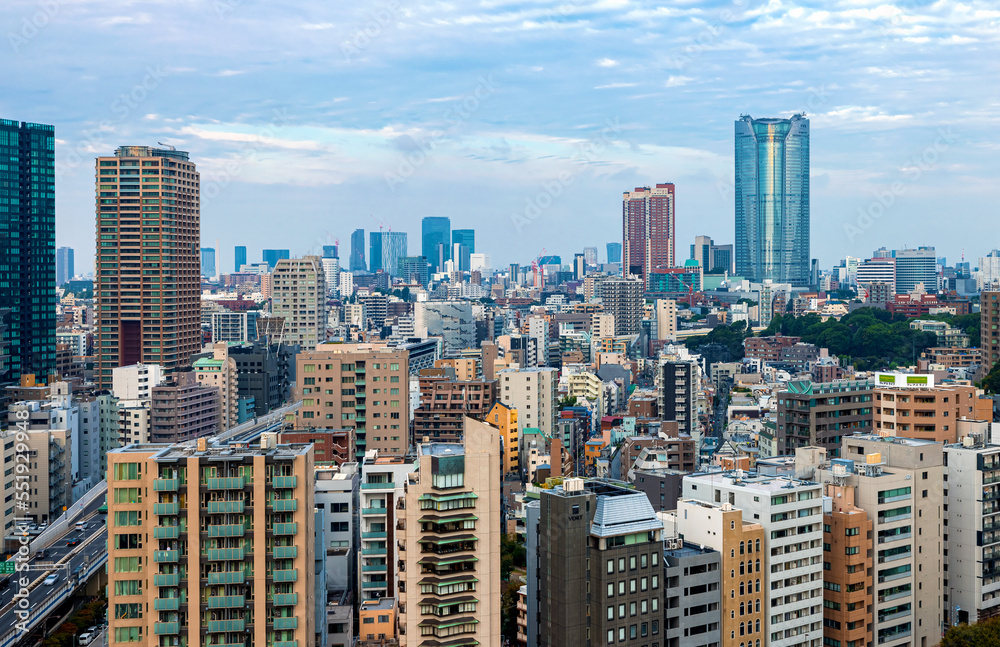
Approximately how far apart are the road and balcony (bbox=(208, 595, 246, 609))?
874 centimetres

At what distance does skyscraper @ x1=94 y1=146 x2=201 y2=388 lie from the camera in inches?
2163

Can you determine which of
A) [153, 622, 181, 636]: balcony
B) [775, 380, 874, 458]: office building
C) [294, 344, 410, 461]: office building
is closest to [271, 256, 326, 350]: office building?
[294, 344, 410, 461]: office building

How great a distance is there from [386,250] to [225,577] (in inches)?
6057

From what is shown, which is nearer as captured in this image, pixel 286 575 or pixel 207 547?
pixel 207 547

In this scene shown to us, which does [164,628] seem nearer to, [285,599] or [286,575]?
[285,599]

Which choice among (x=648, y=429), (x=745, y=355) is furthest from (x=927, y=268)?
(x=648, y=429)

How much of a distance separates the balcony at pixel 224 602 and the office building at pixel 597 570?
5.10 m

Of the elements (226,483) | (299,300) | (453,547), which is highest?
(299,300)

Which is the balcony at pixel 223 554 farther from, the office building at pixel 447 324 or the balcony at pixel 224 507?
the office building at pixel 447 324

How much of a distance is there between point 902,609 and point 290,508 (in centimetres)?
1288

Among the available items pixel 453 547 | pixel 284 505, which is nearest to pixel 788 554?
pixel 453 547

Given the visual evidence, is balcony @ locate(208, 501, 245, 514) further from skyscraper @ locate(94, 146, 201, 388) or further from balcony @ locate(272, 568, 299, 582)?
skyscraper @ locate(94, 146, 201, 388)

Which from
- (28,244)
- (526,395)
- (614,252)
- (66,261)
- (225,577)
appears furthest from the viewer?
(614,252)

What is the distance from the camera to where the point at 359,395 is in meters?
32.4
